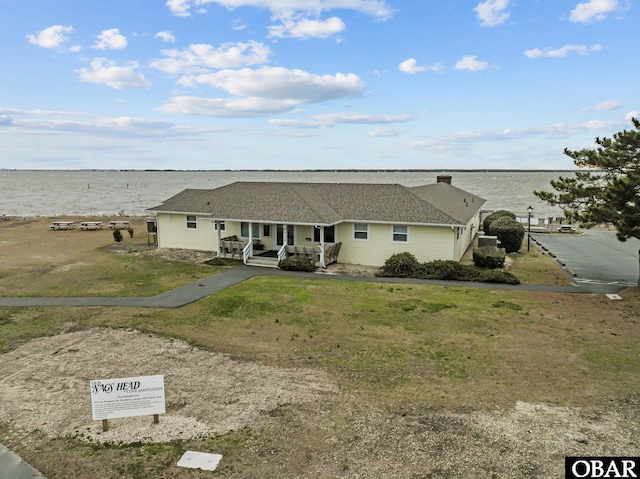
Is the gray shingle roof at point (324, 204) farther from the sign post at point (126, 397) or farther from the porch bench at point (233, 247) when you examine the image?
the sign post at point (126, 397)

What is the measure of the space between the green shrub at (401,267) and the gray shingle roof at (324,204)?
6.81 ft

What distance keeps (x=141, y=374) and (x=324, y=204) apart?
16.7m

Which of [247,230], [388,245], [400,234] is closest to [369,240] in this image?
[388,245]

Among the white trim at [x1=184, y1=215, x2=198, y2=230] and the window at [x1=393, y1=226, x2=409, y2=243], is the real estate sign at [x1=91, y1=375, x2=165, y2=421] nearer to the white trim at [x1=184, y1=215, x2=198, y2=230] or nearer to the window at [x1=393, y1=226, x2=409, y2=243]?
the window at [x1=393, y1=226, x2=409, y2=243]

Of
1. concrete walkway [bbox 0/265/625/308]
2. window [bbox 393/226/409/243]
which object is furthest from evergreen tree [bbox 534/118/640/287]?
window [bbox 393/226/409/243]

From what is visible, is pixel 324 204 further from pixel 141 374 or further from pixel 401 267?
pixel 141 374

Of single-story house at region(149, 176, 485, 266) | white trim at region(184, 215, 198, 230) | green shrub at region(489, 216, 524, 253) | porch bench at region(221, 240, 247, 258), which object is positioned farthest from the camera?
white trim at region(184, 215, 198, 230)

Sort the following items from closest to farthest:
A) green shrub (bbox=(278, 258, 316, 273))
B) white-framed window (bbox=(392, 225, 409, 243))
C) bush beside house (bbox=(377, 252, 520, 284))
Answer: bush beside house (bbox=(377, 252, 520, 284)) → green shrub (bbox=(278, 258, 316, 273)) → white-framed window (bbox=(392, 225, 409, 243))

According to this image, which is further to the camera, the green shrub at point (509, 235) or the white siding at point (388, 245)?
the green shrub at point (509, 235)

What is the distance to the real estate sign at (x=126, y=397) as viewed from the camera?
812cm

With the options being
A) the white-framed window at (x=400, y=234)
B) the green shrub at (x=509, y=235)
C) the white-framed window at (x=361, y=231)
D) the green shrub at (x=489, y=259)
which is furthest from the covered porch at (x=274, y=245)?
the green shrub at (x=509, y=235)

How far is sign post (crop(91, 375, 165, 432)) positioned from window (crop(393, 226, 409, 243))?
1683cm

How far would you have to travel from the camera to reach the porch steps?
23812 mm

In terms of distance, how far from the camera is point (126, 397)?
8.21 metres
